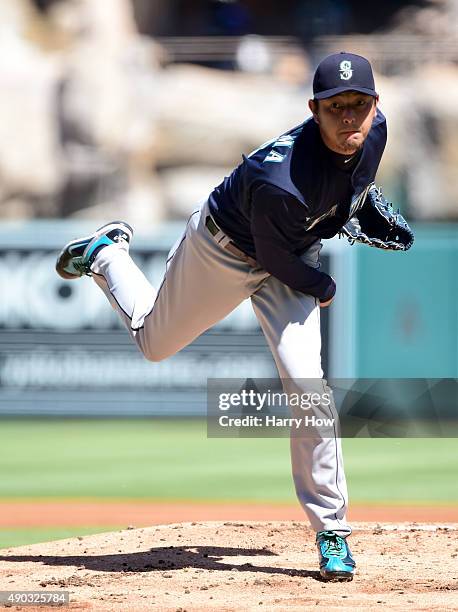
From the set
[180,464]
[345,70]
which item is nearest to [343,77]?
Answer: [345,70]

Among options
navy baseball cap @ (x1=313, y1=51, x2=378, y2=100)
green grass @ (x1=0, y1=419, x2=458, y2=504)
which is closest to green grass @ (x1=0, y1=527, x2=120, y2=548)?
green grass @ (x1=0, y1=419, x2=458, y2=504)

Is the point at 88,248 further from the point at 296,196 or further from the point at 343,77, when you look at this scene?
the point at 343,77

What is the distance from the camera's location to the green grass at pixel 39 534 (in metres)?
4.95

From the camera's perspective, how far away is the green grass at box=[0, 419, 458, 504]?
645 centimetres

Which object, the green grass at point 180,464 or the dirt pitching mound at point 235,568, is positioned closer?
the dirt pitching mound at point 235,568

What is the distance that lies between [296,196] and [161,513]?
2.70 meters

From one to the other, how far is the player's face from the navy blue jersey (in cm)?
8

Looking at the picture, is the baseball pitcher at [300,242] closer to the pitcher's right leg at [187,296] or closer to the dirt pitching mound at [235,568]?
the pitcher's right leg at [187,296]

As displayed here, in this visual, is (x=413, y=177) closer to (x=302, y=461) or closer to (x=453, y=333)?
(x=453, y=333)

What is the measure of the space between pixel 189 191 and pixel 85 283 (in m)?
2.68

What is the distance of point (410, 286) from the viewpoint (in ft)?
34.0

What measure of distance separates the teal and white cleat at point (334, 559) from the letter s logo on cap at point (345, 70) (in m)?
1.44

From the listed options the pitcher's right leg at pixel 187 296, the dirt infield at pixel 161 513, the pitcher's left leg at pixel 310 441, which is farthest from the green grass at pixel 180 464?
the pitcher's left leg at pixel 310 441

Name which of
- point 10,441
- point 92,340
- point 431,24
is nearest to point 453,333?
point 92,340
